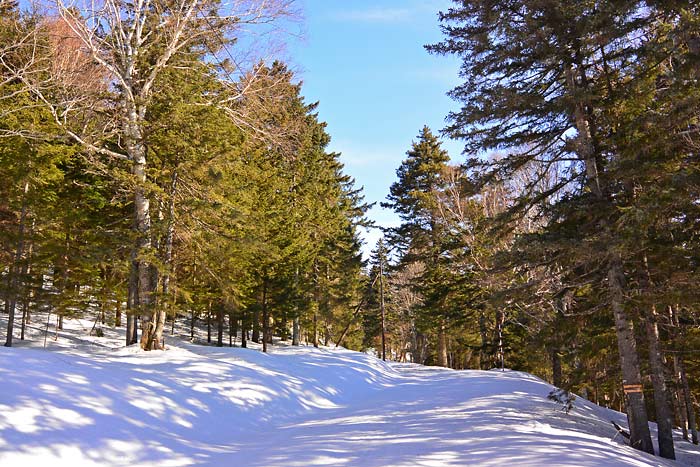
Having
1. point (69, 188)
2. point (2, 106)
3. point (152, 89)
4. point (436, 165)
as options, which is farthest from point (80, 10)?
point (436, 165)

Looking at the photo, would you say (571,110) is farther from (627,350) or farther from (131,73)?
(131,73)

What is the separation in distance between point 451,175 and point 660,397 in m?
16.2

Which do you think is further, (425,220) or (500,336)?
(425,220)

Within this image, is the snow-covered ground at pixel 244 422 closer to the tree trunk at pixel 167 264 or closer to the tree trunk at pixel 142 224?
the tree trunk at pixel 142 224

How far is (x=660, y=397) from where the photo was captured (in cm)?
860

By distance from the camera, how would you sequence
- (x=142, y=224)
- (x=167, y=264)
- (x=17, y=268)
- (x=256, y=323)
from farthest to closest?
(x=256, y=323)
(x=17, y=268)
(x=167, y=264)
(x=142, y=224)

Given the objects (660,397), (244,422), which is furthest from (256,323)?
(660,397)

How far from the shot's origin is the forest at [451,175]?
790 centimetres

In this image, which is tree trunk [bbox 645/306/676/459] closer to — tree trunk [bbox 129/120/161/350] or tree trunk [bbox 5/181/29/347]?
tree trunk [bbox 129/120/161/350]

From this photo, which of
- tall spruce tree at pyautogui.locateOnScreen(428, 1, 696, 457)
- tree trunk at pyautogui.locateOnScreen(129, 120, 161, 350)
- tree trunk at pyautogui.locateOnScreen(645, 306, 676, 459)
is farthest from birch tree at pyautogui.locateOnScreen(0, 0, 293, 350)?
tree trunk at pyautogui.locateOnScreen(645, 306, 676, 459)

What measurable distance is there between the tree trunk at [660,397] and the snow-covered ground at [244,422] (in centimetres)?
94

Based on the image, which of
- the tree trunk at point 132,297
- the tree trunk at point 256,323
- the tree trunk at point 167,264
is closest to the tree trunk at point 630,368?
the tree trunk at point 167,264

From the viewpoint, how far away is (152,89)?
47.8 feet

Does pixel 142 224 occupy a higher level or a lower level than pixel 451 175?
lower
